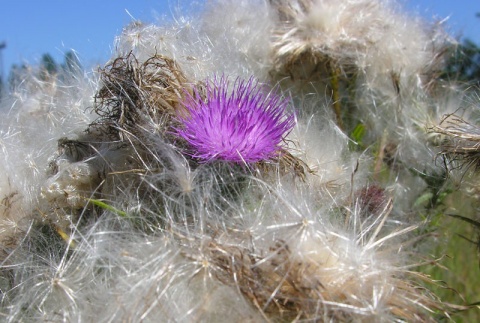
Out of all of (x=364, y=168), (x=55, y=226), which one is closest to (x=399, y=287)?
(x=364, y=168)

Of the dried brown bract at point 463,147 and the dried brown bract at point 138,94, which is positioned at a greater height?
the dried brown bract at point 138,94

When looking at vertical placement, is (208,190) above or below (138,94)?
below

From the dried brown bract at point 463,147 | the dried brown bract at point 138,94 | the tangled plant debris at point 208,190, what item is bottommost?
the dried brown bract at point 463,147

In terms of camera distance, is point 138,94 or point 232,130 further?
point 138,94

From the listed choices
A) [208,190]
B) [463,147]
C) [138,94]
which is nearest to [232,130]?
[208,190]

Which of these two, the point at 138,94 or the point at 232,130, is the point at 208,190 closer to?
the point at 232,130

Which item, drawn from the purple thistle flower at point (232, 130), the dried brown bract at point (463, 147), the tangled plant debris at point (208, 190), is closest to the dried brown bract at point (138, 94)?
the tangled plant debris at point (208, 190)

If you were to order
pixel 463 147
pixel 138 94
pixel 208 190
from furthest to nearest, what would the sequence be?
pixel 463 147 → pixel 138 94 → pixel 208 190

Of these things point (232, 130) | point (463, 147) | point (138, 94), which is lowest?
point (463, 147)

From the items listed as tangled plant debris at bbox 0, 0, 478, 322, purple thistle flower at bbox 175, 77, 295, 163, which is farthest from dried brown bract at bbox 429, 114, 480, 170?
purple thistle flower at bbox 175, 77, 295, 163

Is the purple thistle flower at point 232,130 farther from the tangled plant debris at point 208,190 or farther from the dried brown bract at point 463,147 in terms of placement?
the dried brown bract at point 463,147
